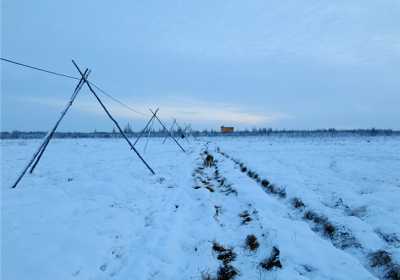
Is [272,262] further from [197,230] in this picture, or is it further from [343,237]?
[343,237]

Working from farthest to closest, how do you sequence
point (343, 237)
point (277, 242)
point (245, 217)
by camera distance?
point (245, 217) → point (343, 237) → point (277, 242)

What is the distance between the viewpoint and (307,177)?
8.20 m

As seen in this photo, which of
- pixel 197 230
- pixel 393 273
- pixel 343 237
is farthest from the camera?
pixel 197 230

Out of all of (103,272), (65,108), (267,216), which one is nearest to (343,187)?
(267,216)

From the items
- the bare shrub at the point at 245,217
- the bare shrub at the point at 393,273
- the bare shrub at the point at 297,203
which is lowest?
the bare shrub at the point at 245,217

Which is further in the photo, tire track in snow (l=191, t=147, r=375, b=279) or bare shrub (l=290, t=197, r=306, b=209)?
bare shrub (l=290, t=197, r=306, b=209)

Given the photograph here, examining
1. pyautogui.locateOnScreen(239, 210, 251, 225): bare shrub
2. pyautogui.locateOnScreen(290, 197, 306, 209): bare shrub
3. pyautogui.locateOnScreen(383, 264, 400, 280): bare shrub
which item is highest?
pyautogui.locateOnScreen(290, 197, 306, 209): bare shrub

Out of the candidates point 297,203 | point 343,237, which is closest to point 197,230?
point 343,237

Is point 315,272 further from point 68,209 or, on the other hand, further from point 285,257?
point 68,209

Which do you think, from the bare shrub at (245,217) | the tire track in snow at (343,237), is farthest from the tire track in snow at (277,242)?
the tire track in snow at (343,237)

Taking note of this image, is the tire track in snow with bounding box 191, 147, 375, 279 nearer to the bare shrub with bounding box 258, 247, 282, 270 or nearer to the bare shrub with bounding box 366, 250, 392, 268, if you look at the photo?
the bare shrub with bounding box 258, 247, 282, 270

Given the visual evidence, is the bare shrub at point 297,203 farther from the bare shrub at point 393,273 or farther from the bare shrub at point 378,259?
the bare shrub at point 393,273

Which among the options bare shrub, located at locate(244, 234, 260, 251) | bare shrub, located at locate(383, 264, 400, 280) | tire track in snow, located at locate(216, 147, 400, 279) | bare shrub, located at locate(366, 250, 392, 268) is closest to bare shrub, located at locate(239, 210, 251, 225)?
bare shrub, located at locate(244, 234, 260, 251)

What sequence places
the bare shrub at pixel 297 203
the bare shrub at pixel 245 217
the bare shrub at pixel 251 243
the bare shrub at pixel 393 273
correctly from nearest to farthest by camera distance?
the bare shrub at pixel 393 273 < the bare shrub at pixel 251 243 < the bare shrub at pixel 245 217 < the bare shrub at pixel 297 203
